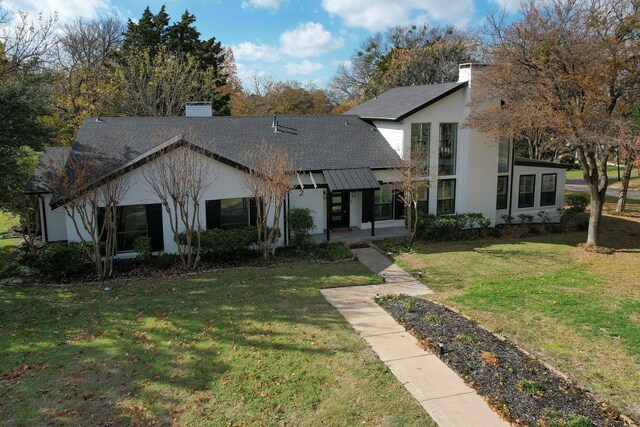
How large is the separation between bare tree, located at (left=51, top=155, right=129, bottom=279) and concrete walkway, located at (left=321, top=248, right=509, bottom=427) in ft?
24.4

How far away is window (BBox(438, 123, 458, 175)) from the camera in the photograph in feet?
75.1

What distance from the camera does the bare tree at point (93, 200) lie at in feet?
48.9

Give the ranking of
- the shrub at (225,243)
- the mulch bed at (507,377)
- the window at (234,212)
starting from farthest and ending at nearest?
the window at (234,212)
the shrub at (225,243)
the mulch bed at (507,377)

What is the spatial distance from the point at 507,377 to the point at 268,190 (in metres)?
10.9

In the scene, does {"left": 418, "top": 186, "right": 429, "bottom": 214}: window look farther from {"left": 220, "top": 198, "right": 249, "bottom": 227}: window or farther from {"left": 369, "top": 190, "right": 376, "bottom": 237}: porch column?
{"left": 220, "top": 198, "right": 249, "bottom": 227}: window

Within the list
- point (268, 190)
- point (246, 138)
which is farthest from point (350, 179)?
point (246, 138)

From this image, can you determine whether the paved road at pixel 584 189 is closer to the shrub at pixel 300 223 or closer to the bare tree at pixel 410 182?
the bare tree at pixel 410 182

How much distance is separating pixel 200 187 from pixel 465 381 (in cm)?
1126

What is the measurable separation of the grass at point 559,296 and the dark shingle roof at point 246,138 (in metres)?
5.76

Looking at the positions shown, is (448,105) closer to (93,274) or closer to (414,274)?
(414,274)

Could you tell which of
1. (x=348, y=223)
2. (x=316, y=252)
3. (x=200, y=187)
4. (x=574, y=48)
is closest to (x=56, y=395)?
(x=200, y=187)

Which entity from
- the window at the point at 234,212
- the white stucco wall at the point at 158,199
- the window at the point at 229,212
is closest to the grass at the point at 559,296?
the window at the point at 229,212

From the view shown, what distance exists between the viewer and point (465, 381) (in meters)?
8.55

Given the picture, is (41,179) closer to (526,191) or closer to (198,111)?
(198,111)
